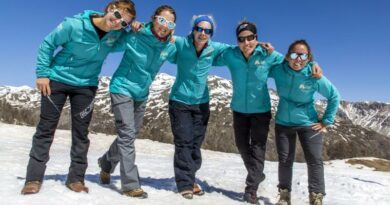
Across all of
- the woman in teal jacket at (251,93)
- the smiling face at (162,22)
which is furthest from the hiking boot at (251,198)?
the smiling face at (162,22)

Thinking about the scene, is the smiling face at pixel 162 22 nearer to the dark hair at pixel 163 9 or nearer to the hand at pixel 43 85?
the dark hair at pixel 163 9

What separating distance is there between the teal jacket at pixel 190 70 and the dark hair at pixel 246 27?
484mm

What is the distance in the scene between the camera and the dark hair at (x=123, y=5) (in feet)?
19.3

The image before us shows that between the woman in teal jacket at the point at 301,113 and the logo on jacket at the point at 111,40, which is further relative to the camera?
the woman in teal jacket at the point at 301,113

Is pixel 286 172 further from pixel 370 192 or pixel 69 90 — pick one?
pixel 69 90

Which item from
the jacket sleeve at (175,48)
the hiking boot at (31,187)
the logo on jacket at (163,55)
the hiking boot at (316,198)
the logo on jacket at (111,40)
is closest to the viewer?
the hiking boot at (31,187)

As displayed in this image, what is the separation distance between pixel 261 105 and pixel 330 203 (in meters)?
2.27

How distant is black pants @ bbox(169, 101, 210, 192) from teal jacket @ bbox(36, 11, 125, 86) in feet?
4.75

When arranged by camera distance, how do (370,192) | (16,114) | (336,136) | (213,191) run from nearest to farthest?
(213,191), (370,192), (16,114), (336,136)

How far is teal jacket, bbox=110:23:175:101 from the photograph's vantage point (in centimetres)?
621

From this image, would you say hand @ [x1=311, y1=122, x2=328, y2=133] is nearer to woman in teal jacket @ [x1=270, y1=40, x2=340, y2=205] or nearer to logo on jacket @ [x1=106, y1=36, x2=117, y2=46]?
woman in teal jacket @ [x1=270, y1=40, x2=340, y2=205]

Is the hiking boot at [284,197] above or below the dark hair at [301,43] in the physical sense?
below

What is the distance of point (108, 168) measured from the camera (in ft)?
22.4

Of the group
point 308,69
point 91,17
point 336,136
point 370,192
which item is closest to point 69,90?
point 91,17
